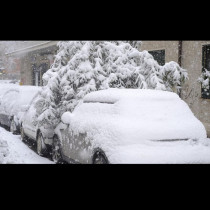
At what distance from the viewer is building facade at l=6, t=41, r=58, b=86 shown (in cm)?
2183

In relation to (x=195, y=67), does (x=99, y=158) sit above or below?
below

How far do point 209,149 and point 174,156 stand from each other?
0.78m

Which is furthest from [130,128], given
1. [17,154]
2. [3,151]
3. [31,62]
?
[31,62]

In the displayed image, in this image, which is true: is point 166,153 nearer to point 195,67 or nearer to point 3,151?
point 3,151

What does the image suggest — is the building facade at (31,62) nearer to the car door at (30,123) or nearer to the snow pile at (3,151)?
the car door at (30,123)

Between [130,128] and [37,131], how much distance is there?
407cm

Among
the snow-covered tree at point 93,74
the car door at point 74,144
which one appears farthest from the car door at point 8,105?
the car door at point 74,144

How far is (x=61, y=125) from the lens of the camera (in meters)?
7.05

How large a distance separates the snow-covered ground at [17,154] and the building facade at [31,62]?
1219 cm

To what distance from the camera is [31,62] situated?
25.4 meters

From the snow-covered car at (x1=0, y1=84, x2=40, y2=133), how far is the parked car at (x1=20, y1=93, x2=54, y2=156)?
1.36 metres

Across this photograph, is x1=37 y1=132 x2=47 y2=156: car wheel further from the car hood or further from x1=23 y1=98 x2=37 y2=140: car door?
the car hood

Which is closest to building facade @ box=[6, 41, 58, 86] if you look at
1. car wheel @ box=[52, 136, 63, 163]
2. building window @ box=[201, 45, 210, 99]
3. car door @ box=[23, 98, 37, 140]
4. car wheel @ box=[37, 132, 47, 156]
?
building window @ box=[201, 45, 210, 99]

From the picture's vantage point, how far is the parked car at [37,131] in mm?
7883
